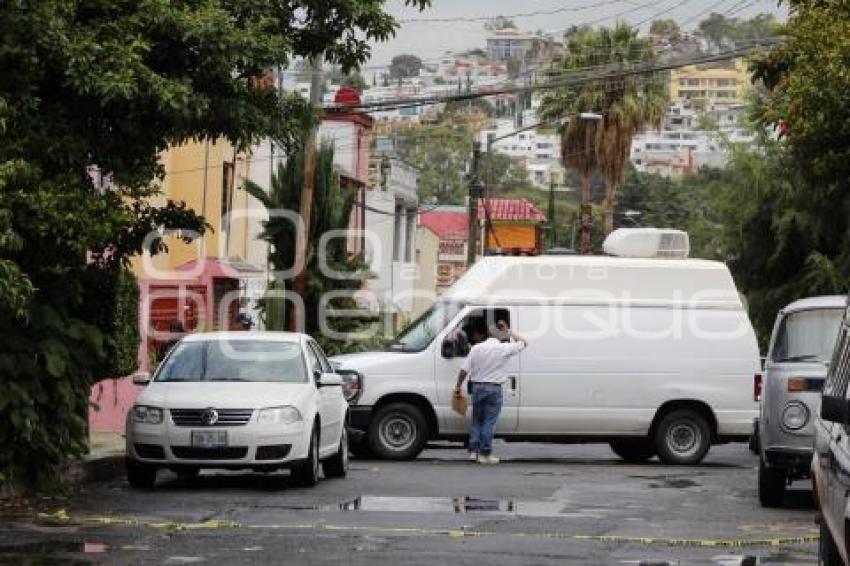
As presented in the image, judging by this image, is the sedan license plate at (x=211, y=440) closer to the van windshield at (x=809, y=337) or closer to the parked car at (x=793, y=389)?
the parked car at (x=793, y=389)

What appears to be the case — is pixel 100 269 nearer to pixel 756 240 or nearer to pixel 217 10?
pixel 217 10

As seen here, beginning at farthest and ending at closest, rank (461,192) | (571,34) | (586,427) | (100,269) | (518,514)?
1. (461,192)
2. (571,34)
3. (586,427)
4. (100,269)
5. (518,514)

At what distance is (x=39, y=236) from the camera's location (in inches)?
597

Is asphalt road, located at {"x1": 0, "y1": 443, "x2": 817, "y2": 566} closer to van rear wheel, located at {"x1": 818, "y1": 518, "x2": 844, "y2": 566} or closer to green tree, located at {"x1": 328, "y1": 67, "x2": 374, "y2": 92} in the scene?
van rear wheel, located at {"x1": 818, "y1": 518, "x2": 844, "y2": 566}

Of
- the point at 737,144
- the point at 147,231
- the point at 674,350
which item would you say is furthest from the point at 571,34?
the point at 147,231

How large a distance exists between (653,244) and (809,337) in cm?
783

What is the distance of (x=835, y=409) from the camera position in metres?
8.85

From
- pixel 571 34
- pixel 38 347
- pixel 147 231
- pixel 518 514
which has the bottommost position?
pixel 518 514

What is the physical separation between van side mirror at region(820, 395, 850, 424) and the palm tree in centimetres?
5055

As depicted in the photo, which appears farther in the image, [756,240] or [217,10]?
[756,240]

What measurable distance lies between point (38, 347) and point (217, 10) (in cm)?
336

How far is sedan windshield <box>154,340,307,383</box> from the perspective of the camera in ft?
62.6

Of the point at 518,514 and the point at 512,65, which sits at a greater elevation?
the point at 512,65

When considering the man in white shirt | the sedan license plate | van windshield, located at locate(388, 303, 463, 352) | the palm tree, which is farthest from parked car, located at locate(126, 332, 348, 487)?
the palm tree
